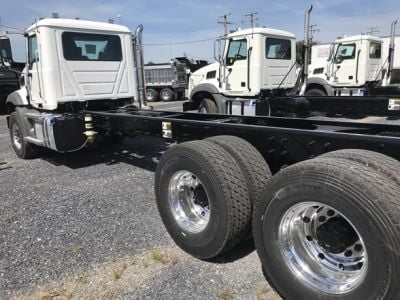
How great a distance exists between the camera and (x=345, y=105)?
26.5ft

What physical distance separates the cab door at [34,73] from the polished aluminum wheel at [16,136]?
77cm

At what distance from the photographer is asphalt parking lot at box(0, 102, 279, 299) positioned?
2.96 m

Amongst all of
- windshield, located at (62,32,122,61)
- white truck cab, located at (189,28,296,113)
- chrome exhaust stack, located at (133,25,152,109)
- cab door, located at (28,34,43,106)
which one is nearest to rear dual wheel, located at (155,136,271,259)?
chrome exhaust stack, located at (133,25,152,109)

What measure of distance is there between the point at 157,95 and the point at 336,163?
84.6ft

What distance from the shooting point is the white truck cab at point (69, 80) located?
20.8ft

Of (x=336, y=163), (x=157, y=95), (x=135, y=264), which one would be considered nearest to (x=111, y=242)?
(x=135, y=264)

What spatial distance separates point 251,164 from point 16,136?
20.9ft

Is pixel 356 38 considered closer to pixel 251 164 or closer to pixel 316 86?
pixel 316 86

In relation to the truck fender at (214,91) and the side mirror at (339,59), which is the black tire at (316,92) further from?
the truck fender at (214,91)

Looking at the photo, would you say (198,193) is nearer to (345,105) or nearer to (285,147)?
(285,147)

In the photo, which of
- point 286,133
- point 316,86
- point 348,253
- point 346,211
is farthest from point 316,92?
point 346,211

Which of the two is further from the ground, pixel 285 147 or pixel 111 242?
pixel 285 147

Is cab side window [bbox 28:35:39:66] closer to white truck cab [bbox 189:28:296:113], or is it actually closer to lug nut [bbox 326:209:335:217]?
white truck cab [bbox 189:28:296:113]

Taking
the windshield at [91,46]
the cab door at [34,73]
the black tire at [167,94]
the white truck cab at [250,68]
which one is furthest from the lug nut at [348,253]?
the black tire at [167,94]
